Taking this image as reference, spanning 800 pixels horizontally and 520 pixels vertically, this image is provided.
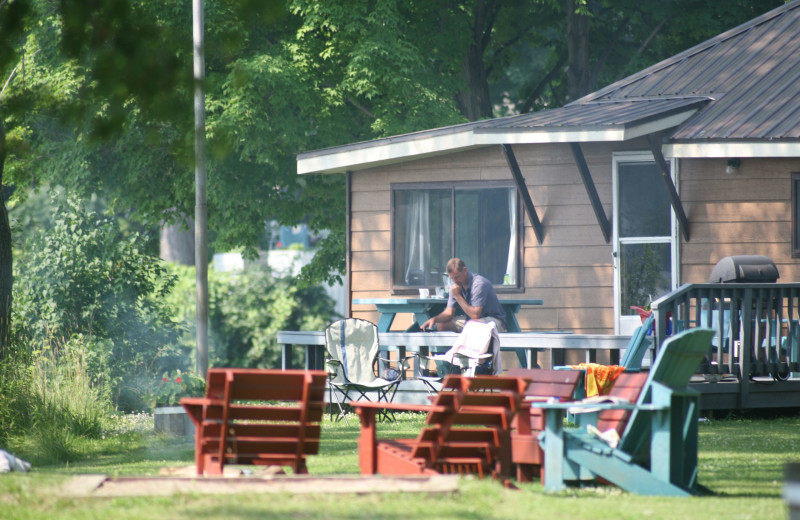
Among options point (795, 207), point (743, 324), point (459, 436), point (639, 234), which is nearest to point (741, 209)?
point (795, 207)

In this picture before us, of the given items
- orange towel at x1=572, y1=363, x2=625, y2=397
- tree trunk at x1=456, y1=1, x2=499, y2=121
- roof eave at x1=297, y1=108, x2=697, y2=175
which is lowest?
orange towel at x1=572, y1=363, x2=625, y2=397

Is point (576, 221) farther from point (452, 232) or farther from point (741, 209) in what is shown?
point (741, 209)

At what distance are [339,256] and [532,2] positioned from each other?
231 inches

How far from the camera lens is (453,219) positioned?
13680 mm

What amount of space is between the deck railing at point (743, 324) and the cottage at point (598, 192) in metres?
1.68

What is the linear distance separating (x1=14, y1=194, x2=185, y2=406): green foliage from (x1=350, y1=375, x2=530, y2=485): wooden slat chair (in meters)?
7.93

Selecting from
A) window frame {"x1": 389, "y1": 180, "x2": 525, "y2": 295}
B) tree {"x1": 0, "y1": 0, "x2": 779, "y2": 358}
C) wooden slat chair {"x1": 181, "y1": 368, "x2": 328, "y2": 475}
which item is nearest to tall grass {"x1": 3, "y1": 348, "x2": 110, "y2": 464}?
wooden slat chair {"x1": 181, "y1": 368, "x2": 328, "y2": 475}

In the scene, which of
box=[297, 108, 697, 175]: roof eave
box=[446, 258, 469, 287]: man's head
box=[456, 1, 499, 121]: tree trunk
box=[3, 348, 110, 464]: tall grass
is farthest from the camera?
box=[456, 1, 499, 121]: tree trunk

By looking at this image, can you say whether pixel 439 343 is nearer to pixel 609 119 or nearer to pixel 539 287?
pixel 539 287

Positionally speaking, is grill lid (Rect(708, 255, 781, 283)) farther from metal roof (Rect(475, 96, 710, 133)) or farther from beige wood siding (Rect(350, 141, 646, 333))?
beige wood siding (Rect(350, 141, 646, 333))

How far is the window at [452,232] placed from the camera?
13.5m

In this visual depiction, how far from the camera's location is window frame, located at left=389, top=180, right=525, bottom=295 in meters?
13.4

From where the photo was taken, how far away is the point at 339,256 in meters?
19.7

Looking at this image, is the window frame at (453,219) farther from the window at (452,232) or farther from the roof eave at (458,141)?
the roof eave at (458,141)
